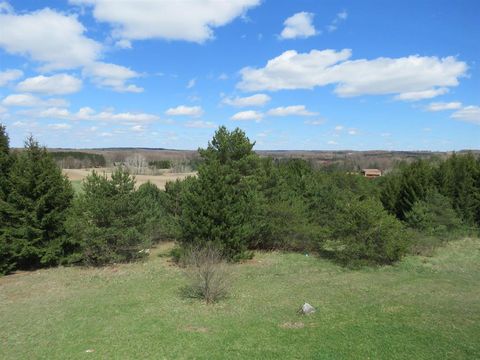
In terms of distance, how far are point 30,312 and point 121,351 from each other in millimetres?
5458

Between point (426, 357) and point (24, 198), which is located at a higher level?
point (24, 198)

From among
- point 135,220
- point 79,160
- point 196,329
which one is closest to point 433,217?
point 135,220

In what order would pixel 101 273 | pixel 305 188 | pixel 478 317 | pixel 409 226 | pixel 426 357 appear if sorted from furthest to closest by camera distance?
pixel 305 188 → pixel 409 226 → pixel 101 273 → pixel 478 317 → pixel 426 357

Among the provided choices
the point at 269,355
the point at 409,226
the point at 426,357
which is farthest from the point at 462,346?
the point at 409,226

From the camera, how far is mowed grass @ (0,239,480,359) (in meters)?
10.2

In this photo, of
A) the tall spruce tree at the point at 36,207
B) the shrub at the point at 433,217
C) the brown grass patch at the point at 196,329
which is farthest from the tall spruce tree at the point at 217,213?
the shrub at the point at 433,217

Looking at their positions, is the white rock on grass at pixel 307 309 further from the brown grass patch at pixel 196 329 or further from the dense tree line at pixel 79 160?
the dense tree line at pixel 79 160

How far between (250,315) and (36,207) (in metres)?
13.1

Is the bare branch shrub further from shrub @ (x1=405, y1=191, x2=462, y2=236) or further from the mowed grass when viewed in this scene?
shrub @ (x1=405, y1=191, x2=462, y2=236)

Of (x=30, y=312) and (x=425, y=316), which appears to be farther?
(x=30, y=312)

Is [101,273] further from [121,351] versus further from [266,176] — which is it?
[266,176]

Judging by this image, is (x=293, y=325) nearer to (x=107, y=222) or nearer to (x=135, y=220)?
(x=135, y=220)

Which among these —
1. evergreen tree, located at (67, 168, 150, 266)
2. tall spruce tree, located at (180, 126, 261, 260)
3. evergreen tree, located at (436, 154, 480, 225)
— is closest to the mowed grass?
evergreen tree, located at (67, 168, 150, 266)

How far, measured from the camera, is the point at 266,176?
2766cm
